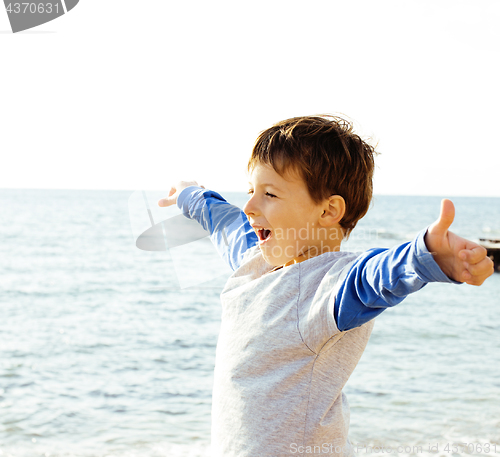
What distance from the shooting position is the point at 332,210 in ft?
4.03

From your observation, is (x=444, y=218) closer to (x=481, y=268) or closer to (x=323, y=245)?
(x=481, y=268)

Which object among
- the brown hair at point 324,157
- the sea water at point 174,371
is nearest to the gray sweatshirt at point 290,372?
the brown hair at point 324,157

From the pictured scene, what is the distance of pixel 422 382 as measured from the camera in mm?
5836

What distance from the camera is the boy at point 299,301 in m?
1.00

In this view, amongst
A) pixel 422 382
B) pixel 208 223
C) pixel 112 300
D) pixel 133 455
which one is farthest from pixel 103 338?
pixel 208 223

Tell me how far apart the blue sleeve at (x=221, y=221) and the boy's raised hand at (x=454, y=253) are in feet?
3.01

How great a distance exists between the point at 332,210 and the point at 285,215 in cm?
12

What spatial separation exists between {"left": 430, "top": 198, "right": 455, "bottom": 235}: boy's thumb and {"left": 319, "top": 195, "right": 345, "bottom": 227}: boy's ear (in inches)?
20.2

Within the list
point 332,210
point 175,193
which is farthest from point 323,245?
point 175,193

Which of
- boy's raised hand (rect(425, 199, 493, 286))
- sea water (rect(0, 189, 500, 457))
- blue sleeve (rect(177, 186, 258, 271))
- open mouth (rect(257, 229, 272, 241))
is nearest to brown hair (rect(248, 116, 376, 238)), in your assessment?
open mouth (rect(257, 229, 272, 241))

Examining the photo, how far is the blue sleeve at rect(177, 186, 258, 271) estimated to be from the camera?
1.64 m

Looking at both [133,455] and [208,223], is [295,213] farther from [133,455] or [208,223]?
[133,455]

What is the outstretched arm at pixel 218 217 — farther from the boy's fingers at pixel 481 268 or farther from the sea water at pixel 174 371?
the boy's fingers at pixel 481 268

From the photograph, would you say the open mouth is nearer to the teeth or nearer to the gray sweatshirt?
the teeth
